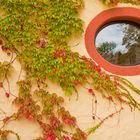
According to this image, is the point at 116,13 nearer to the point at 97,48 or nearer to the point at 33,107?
the point at 97,48

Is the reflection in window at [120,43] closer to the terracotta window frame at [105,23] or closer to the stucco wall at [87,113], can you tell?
the terracotta window frame at [105,23]

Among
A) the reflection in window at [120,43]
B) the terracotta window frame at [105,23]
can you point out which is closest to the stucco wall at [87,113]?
the terracotta window frame at [105,23]

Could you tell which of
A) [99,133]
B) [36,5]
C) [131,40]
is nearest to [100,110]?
[99,133]

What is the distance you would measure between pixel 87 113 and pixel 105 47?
3.36ft

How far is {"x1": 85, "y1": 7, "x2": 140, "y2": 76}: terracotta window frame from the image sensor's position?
202 inches

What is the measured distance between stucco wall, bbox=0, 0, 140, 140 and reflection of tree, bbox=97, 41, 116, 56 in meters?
→ 0.32

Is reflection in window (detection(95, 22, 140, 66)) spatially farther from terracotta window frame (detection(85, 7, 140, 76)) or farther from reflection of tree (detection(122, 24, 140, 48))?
terracotta window frame (detection(85, 7, 140, 76))

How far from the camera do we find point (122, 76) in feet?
17.0

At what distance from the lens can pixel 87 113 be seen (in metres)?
5.05

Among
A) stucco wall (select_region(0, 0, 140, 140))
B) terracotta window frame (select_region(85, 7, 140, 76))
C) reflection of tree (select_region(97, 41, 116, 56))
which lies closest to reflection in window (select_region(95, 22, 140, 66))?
reflection of tree (select_region(97, 41, 116, 56))

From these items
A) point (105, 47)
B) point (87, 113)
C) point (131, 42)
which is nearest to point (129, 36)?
point (131, 42)

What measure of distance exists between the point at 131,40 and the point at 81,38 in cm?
83

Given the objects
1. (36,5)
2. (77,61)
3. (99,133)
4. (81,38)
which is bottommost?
(99,133)

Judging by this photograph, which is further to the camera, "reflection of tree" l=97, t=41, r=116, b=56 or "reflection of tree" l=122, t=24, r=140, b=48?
"reflection of tree" l=122, t=24, r=140, b=48
